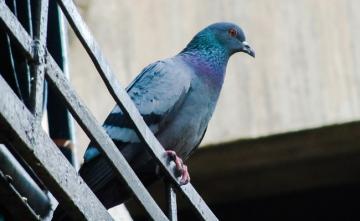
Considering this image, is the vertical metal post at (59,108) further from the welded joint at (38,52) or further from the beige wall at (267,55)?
the beige wall at (267,55)

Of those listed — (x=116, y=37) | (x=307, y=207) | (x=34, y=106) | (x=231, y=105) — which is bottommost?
(x=307, y=207)

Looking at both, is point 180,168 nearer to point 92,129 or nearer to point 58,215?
point 58,215

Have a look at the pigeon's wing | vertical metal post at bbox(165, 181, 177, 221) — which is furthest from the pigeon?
vertical metal post at bbox(165, 181, 177, 221)

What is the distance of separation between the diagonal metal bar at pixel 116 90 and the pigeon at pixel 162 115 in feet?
3.04

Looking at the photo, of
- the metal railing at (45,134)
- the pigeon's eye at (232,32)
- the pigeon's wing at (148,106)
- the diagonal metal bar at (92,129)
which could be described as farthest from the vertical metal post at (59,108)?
the pigeon's eye at (232,32)

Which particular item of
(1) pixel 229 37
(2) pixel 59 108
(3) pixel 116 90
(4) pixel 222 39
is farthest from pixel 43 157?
(1) pixel 229 37

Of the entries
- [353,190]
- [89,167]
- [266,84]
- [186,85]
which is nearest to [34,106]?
[89,167]

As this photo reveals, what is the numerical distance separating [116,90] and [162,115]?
1.94 m

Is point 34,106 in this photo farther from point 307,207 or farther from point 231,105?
point 307,207

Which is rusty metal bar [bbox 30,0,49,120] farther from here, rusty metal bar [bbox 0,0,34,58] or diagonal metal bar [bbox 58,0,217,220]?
diagonal metal bar [bbox 58,0,217,220]

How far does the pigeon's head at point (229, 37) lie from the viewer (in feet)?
27.6

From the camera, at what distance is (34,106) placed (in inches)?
179

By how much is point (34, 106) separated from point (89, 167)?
2116 mm

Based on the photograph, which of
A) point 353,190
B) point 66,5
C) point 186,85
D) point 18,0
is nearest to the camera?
point 66,5
